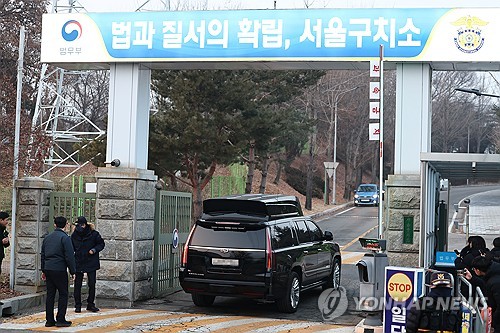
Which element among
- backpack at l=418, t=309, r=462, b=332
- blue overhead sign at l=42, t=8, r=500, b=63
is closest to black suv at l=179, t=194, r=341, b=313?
blue overhead sign at l=42, t=8, r=500, b=63

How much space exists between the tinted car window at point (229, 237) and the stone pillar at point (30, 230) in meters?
3.55

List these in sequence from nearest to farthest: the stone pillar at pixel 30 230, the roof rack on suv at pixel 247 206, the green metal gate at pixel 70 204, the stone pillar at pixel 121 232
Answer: the roof rack on suv at pixel 247 206 → the stone pillar at pixel 121 232 → the stone pillar at pixel 30 230 → the green metal gate at pixel 70 204

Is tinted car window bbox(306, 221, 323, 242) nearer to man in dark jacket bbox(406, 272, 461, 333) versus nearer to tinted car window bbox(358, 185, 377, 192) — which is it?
man in dark jacket bbox(406, 272, 461, 333)

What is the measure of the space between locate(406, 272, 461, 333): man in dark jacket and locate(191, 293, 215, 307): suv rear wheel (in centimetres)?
677

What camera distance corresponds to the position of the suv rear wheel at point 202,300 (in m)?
14.2

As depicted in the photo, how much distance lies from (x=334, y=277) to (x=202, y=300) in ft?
11.3

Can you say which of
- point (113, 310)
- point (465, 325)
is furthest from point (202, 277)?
point (465, 325)

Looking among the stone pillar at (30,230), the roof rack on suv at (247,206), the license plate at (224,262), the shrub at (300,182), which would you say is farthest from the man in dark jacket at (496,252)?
the shrub at (300,182)

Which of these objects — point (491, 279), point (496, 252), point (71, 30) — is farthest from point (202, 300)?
point (491, 279)

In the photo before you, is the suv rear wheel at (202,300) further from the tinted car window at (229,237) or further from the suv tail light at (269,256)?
the suv tail light at (269,256)

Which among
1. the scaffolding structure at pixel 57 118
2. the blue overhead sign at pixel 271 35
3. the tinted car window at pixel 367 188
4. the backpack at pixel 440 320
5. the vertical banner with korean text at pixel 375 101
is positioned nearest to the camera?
the backpack at pixel 440 320

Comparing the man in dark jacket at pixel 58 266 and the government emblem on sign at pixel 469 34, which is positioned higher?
the government emblem on sign at pixel 469 34

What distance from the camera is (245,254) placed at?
1302 centimetres

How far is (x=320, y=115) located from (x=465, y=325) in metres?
55.3
